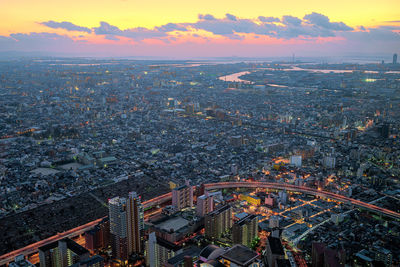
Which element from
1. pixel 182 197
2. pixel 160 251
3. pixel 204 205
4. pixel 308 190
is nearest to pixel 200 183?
pixel 182 197

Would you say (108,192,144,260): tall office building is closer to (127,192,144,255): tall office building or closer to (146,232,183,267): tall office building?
(127,192,144,255): tall office building

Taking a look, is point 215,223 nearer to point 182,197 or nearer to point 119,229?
point 182,197

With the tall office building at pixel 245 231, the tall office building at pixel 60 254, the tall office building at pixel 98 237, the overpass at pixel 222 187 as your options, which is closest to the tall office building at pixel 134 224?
the tall office building at pixel 98 237

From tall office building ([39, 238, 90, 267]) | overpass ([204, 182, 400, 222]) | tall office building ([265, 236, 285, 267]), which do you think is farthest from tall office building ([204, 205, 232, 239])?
tall office building ([39, 238, 90, 267])

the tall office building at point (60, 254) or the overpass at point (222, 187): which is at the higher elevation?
the tall office building at point (60, 254)

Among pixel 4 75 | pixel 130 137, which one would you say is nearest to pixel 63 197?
pixel 130 137

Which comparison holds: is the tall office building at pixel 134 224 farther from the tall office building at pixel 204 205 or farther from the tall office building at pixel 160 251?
the tall office building at pixel 204 205

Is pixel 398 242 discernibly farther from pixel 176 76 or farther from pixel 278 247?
pixel 176 76
